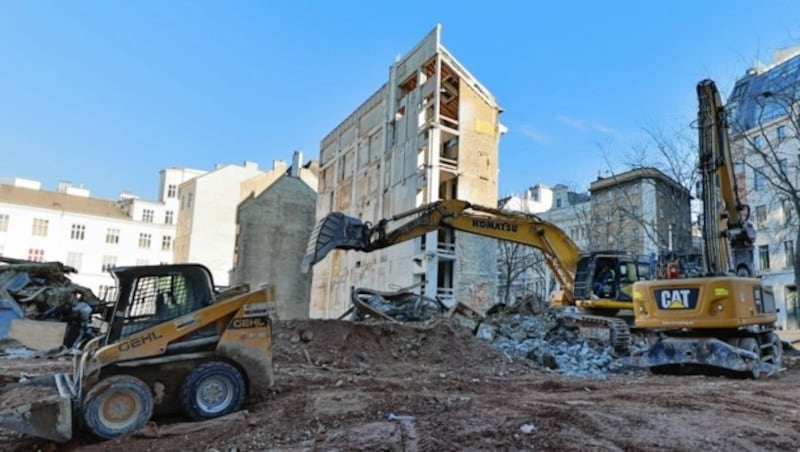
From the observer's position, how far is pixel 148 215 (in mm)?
53406

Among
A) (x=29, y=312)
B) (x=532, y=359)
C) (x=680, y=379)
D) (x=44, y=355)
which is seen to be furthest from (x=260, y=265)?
(x=680, y=379)

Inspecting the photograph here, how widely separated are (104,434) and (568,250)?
41.1 ft

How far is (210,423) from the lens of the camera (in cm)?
612

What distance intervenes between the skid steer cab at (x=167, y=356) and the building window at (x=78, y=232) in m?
47.9

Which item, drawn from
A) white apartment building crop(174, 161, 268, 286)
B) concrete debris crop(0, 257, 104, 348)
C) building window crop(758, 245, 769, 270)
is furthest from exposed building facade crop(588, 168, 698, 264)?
white apartment building crop(174, 161, 268, 286)

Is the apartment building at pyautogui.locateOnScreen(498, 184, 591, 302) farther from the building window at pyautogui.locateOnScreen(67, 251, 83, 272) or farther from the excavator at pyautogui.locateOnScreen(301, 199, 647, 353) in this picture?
the building window at pyautogui.locateOnScreen(67, 251, 83, 272)

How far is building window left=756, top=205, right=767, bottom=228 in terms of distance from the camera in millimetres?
39531

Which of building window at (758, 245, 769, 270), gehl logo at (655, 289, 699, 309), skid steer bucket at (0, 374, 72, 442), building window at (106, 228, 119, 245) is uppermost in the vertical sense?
building window at (106, 228, 119, 245)

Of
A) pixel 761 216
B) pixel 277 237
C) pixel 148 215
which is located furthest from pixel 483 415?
pixel 148 215

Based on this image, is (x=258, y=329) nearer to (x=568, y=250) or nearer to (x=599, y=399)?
(x=599, y=399)

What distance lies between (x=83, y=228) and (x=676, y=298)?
5112cm

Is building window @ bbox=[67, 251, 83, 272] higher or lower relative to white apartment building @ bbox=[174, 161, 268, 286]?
lower

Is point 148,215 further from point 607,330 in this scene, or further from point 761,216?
point 761,216

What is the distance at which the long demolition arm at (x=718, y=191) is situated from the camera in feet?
36.5
